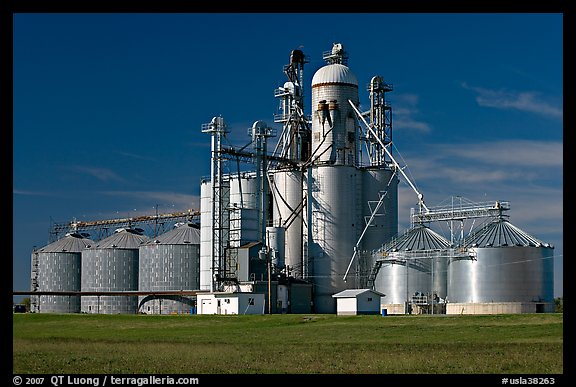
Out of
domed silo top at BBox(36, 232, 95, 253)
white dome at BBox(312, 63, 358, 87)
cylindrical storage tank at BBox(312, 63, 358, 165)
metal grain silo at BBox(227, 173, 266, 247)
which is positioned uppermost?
white dome at BBox(312, 63, 358, 87)

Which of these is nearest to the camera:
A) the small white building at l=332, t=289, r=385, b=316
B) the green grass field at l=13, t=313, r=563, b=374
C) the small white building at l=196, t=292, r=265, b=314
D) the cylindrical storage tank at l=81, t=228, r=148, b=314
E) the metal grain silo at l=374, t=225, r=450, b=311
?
the green grass field at l=13, t=313, r=563, b=374

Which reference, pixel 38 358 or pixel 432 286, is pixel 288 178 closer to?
pixel 432 286

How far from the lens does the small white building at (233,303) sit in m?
86.6

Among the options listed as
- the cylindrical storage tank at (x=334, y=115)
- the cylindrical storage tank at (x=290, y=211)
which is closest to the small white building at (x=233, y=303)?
the cylindrical storage tank at (x=290, y=211)

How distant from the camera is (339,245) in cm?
9600

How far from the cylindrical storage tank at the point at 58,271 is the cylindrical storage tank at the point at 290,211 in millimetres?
34062

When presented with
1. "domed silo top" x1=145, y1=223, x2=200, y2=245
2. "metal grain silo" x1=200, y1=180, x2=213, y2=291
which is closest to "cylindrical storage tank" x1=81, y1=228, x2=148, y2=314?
"domed silo top" x1=145, y1=223, x2=200, y2=245

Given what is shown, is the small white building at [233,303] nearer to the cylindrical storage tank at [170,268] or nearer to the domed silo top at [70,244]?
the cylindrical storage tank at [170,268]

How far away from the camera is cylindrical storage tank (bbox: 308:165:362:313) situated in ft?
314

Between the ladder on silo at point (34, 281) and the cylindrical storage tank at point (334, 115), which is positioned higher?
the cylindrical storage tank at point (334, 115)

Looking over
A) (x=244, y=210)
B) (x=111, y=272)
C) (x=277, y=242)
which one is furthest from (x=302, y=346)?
(x=111, y=272)

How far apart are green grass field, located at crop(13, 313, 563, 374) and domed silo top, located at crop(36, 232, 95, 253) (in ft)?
176

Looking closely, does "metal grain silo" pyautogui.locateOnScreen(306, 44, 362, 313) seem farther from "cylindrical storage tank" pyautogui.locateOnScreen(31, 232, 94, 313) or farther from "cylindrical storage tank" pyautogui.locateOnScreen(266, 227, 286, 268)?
"cylindrical storage tank" pyautogui.locateOnScreen(31, 232, 94, 313)
